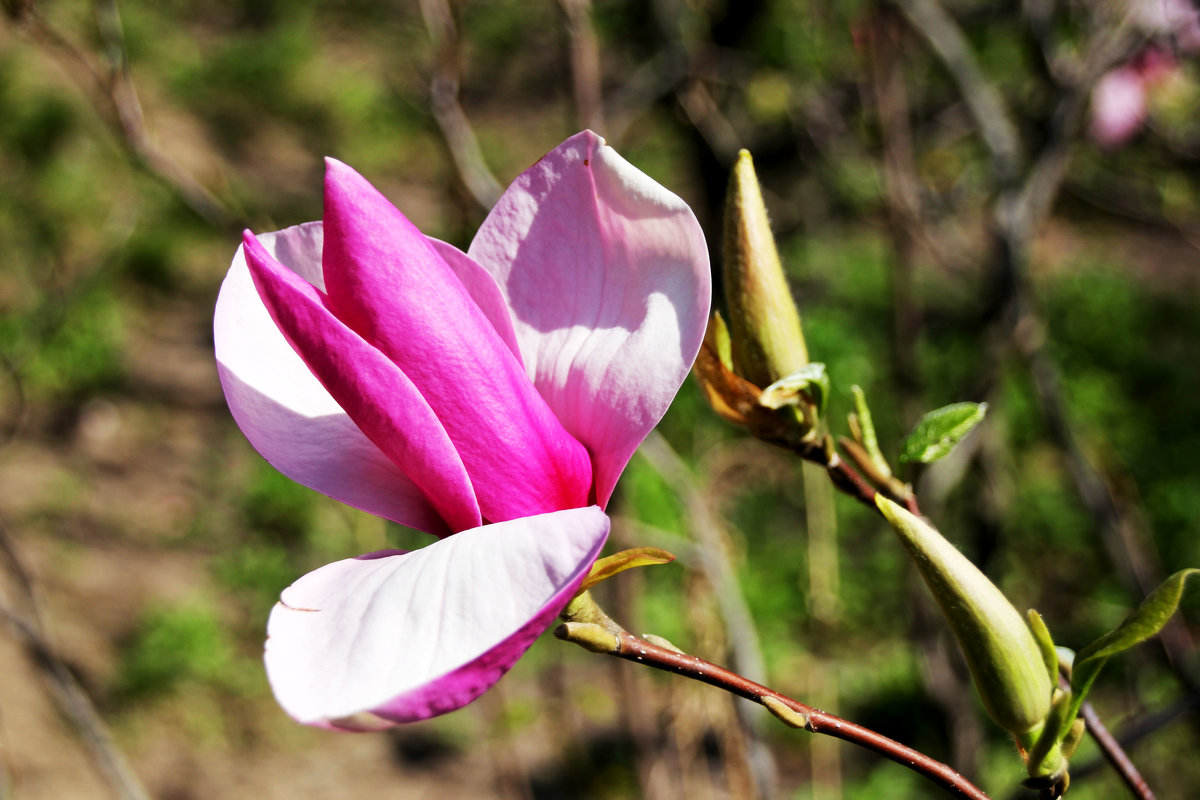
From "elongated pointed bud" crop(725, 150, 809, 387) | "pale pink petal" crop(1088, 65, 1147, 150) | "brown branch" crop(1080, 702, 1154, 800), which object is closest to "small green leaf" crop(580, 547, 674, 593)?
"elongated pointed bud" crop(725, 150, 809, 387)

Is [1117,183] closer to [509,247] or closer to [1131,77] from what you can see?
[1131,77]

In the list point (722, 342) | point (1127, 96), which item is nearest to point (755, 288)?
point (722, 342)

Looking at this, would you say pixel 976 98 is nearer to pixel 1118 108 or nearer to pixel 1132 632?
pixel 1132 632

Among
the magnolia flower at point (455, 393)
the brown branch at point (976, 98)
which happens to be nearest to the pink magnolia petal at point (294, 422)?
the magnolia flower at point (455, 393)

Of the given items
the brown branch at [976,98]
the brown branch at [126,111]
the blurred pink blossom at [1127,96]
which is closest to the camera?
the brown branch at [126,111]

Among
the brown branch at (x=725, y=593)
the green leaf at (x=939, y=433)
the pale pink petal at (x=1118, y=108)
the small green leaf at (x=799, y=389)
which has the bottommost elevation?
the brown branch at (x=725, y=593)

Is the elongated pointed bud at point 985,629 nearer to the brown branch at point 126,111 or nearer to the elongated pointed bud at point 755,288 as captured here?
the elongated pointed bud at point 755,288

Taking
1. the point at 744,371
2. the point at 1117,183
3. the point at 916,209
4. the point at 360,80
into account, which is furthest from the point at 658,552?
the point at 360,80
